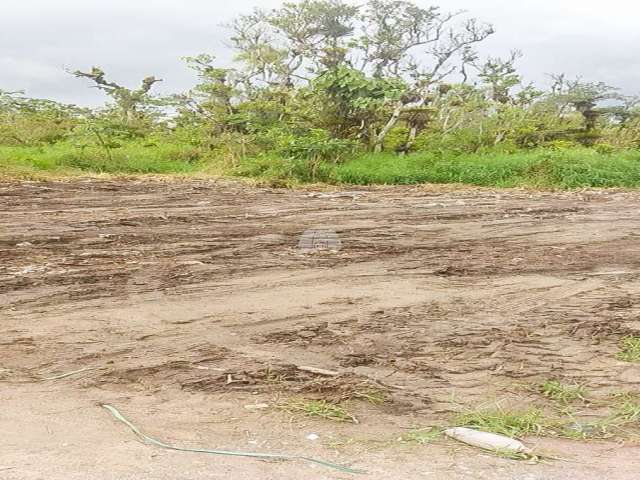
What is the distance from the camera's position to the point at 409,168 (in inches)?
613

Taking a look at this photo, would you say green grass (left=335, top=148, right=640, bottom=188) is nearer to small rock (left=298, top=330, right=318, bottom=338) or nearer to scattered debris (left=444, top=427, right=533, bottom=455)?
small rock (left=298, top=330, right=318, bottom=338)

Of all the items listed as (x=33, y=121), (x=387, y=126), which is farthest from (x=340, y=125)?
(x=33, y=121)

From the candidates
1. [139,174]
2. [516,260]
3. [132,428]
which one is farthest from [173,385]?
[139,174]

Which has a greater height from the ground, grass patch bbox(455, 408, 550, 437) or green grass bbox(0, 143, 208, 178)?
green grass bbox(0, 143, 208, 178)

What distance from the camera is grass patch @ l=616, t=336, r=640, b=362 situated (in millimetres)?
3949

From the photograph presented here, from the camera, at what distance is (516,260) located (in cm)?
681

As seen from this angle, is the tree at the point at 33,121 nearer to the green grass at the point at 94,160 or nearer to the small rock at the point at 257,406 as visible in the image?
the green grass at the point at 94,160

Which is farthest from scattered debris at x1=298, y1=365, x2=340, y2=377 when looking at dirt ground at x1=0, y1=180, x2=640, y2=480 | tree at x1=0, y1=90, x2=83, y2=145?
tree at x1=0, y1=90, x2=83, y2=145

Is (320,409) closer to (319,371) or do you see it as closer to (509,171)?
(319,371)

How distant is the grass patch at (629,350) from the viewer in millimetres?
3949

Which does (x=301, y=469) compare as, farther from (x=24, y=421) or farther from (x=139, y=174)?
(x=139, y=174)

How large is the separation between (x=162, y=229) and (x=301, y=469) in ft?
20.4

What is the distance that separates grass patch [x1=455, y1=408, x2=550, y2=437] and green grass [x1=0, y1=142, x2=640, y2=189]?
11.7 m

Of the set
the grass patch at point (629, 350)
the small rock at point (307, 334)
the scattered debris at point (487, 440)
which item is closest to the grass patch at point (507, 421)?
the scattered debris at point (487, 440)
